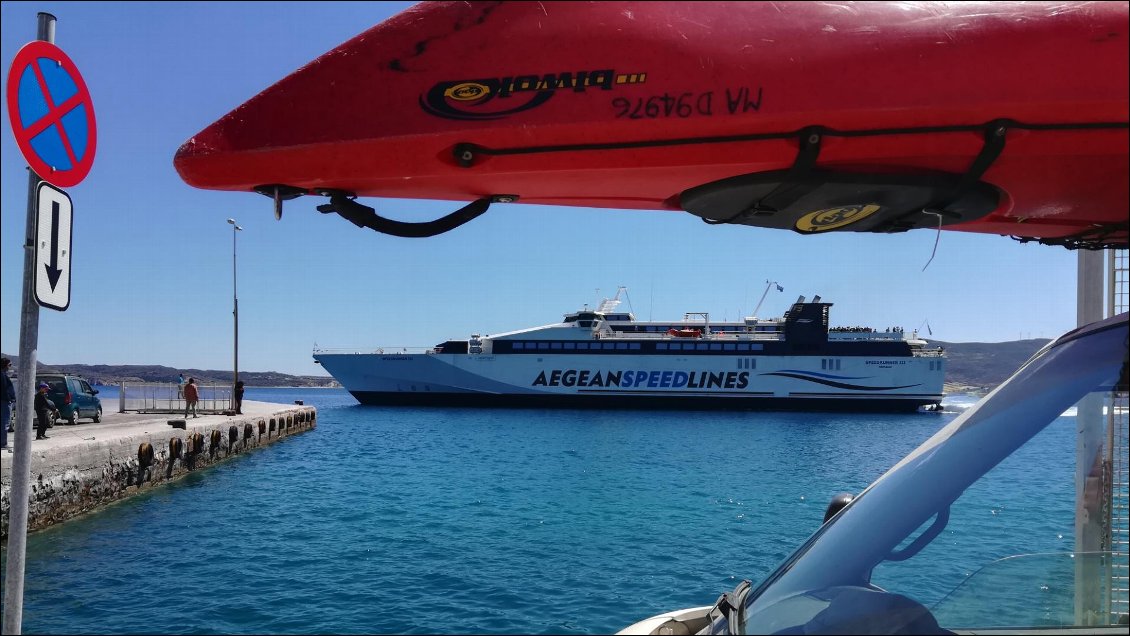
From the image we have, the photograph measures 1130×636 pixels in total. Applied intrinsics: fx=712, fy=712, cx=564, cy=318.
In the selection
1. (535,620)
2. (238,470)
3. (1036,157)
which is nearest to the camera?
(1036,157)

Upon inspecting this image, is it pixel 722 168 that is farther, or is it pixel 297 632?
pixel 297 632

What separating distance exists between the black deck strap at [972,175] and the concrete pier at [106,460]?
26.9 ft

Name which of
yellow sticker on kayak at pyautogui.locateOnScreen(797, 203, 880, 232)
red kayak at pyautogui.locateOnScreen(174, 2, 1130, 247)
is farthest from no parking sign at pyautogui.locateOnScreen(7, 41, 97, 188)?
yellow sticker on kayak at pyautogui.locateOnScreen(797, 203, 880, 232)

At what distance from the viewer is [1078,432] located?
1832mm

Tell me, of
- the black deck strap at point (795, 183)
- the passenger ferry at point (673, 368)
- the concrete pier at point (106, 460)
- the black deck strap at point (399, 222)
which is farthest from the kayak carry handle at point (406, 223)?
the passenger ferry at point (673, 368)

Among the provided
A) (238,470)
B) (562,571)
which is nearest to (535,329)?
(238,470)

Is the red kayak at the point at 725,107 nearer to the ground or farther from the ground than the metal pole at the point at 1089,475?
farther from the ground

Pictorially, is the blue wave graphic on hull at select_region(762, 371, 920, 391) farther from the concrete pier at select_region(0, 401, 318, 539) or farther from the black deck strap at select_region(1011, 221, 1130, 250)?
the black deck strap at select_region(1011, 221, 1130, 250)

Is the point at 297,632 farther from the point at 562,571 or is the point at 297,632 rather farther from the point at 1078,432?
the point at 1078,432

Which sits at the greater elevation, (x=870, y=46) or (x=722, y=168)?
(x=870, y=46)

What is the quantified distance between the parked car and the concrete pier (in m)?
0.30

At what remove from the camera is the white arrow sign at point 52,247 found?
2.42 meters

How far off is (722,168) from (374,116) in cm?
86

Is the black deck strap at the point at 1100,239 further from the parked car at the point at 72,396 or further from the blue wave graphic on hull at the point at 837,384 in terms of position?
the blue wave graphic on hull at the point at 837,384
